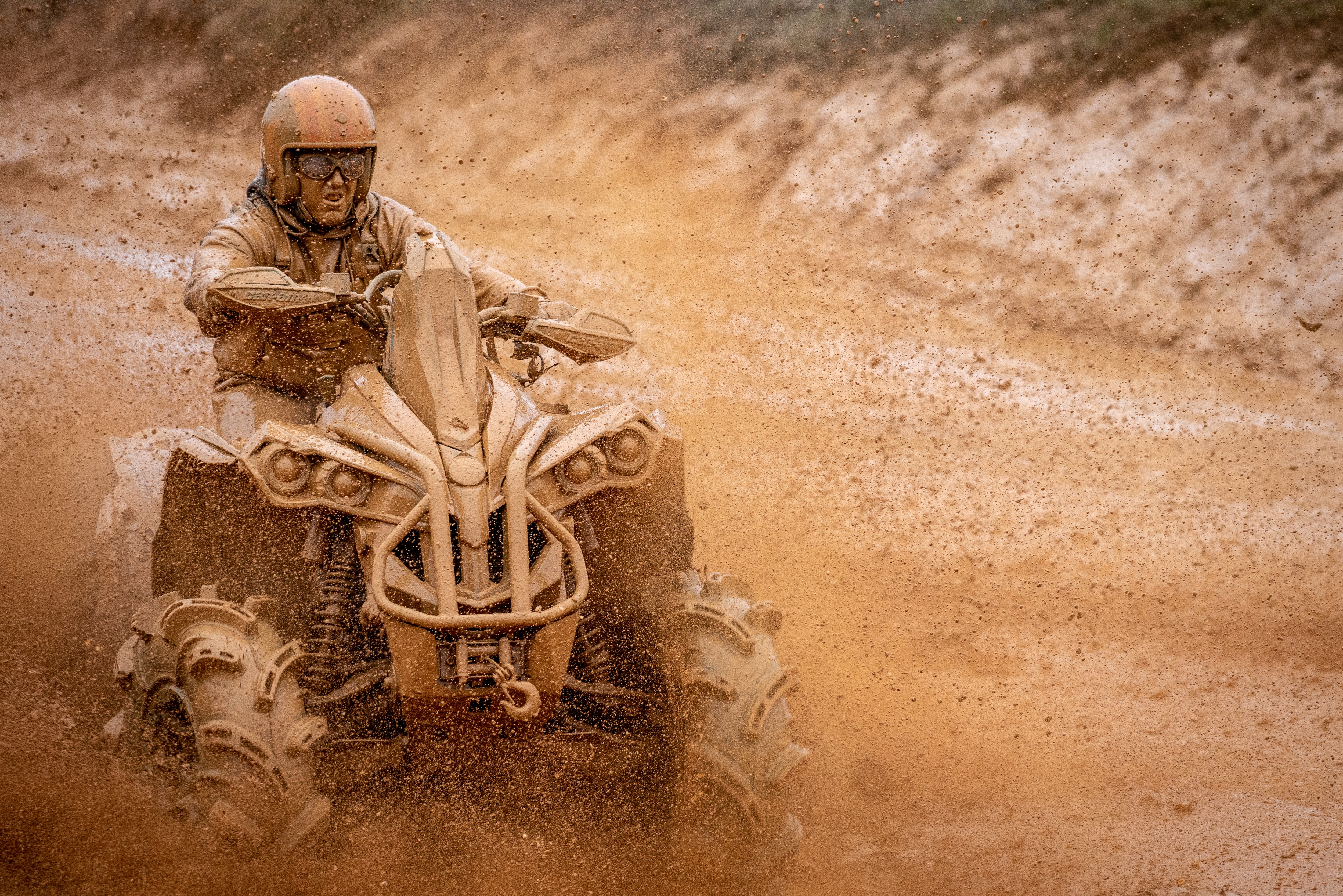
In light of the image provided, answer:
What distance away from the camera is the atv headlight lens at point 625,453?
4.18 meters

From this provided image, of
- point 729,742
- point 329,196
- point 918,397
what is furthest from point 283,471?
point 918,397

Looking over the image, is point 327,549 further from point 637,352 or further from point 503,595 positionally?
point 637,352

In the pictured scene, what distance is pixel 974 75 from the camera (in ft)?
30.0

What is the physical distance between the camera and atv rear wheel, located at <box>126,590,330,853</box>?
13.0 feet

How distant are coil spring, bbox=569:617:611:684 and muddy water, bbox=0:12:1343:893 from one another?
1196 mm

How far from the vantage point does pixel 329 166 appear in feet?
16.1

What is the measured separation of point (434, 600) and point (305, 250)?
82.0 inches

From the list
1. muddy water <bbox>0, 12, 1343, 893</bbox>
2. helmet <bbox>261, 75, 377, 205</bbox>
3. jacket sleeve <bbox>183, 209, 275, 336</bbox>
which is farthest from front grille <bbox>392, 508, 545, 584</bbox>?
helmet <bbox>261, 75, 377, 205</bbox>

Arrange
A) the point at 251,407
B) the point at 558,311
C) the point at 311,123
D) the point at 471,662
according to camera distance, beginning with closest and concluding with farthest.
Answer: the point at 471,662
the point at 558,311
the point at 311,123
the point at 251,407

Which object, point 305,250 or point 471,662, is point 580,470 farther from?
point 305,250

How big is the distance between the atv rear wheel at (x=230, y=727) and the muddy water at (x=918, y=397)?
1.78 ft

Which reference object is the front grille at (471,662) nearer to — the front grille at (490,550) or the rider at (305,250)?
the front grille at (490,550)

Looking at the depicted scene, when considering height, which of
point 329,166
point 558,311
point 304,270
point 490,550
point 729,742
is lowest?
point 729,742

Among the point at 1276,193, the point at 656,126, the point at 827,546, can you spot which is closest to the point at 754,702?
the point at 827,546
